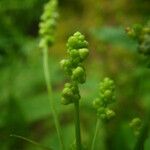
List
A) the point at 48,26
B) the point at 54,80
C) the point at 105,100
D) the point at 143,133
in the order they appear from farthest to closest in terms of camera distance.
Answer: the point at 54,80 < the point at 48,26 < the point at 105,100 < the point at 143,133

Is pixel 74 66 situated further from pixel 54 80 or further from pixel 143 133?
pixel 54 80

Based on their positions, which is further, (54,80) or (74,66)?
(54,80)

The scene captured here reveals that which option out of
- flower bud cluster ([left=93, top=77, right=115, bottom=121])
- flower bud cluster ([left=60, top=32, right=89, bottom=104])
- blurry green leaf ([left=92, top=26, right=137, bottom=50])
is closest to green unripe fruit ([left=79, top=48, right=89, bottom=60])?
flower bud cluster ([left=60, top=32, right=89, bottom=104])

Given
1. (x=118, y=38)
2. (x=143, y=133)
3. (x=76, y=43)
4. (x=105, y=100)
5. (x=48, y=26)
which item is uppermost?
(x=118, y=38)

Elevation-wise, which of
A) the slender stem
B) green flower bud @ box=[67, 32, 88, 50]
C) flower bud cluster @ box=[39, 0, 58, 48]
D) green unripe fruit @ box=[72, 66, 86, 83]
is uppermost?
flower bud cluster @ box=[39, 0, 58, 48]

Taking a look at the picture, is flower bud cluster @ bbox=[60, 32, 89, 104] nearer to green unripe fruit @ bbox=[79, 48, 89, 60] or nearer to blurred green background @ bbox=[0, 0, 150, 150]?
green unripe fruit @ bbox=[79, 48, 89, 60]

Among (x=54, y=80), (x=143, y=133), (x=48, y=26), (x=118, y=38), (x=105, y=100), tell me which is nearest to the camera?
(x=143, y=133)

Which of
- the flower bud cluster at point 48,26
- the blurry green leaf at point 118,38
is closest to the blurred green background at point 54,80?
the blurry green leaf at point 118,38

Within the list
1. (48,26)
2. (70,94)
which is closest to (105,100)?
(70,94)

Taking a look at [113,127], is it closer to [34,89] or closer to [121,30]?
[121,30]
